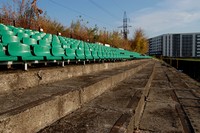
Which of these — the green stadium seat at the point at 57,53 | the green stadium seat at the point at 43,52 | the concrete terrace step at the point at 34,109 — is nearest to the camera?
the concrete terrace step at the point at 34,109

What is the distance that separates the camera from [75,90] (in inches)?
84.6

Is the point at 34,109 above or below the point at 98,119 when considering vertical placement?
above

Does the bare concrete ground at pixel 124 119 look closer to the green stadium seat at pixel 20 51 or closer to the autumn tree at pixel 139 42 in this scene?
the green stadium seat at pixel 20 51

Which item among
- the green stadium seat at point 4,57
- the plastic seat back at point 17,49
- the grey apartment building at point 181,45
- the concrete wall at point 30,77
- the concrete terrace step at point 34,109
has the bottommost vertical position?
the concrete terrace step at point 34,109

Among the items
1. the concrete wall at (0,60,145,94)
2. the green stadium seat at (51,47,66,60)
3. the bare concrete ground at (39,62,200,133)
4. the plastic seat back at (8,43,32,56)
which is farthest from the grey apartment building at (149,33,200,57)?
the plastic seat back at (8,43,32,56)

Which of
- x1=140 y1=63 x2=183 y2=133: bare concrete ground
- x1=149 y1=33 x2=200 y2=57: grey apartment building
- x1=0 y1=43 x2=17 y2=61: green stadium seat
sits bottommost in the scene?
x1=140 y1=63 x2=183 y2=133: bare concrete ground

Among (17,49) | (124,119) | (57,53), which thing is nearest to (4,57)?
(17,49)

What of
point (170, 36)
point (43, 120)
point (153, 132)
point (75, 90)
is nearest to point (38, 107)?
point (43, 120)

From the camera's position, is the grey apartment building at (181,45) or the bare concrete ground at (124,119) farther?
the grey apartment building at (181,45)

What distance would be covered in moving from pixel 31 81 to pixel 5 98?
61 cm

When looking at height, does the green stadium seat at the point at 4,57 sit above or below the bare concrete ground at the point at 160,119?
above

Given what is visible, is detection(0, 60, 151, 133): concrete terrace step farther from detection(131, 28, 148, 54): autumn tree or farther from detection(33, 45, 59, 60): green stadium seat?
detection(131, 28, 148, 54): autumn tree

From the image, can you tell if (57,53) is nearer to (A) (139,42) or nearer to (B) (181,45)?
(A) (139,42)

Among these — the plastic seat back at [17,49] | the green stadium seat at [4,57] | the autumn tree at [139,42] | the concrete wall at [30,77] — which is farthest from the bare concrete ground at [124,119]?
the autumn tree at [139,42]
